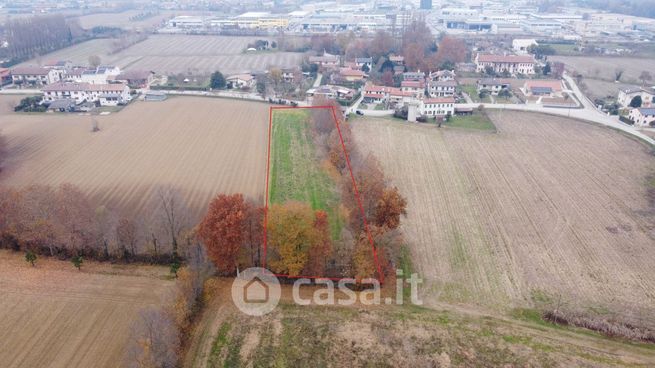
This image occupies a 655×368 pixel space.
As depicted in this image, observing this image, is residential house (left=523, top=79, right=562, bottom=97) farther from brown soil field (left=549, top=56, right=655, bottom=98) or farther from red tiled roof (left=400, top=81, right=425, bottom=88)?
red tiled roof (left=400, top=81, right=425, bottom=88)

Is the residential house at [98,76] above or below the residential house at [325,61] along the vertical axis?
below

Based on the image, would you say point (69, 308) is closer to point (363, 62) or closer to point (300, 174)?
point (300, 174)

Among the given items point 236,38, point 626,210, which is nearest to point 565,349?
point 626,210

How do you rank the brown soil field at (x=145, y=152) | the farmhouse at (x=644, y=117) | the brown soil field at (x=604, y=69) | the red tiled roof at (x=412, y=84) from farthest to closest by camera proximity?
the brown soil field at (x=604, y=69)
the red tiled roof at (x=412, y=84)
the farmhouse at (x=644, y=117)
the brown soil field at (x=145, y=152)

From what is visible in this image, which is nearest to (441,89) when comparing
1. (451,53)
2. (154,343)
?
(451,53)

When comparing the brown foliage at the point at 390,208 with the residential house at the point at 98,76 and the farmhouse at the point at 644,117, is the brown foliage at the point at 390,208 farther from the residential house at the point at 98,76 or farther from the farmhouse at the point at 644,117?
the residential house at the point at 98,76

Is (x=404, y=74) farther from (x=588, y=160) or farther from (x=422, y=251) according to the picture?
(x=422, y=251)

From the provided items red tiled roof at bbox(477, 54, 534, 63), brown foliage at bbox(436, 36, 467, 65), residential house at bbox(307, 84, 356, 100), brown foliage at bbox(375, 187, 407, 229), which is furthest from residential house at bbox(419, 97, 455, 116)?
brown foliage at bbox(375, 187, 407, 229)

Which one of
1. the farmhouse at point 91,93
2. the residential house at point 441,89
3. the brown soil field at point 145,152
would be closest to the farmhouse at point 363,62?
the residential house at point 441,89
